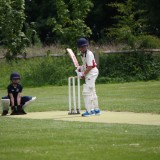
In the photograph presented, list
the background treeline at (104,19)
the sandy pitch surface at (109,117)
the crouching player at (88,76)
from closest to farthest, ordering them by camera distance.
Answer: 1. the sandy pitch surface at (109,117)
2. the crouching player at (88,76)
3. the background treeline at (104,19)

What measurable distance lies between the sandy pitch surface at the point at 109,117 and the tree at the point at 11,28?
20.0m

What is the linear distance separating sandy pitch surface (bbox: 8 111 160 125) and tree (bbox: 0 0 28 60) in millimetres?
19985

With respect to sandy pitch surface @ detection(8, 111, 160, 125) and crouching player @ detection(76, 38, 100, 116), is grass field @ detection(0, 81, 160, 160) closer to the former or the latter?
sandy pitch surface @ detection(8, 111, 160, 125)

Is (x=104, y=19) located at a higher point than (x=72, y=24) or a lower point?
higher

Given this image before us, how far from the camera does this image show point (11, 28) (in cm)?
3862

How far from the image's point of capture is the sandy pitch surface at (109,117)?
51.3 ft

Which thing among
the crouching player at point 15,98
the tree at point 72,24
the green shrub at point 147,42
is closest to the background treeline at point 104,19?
the tree at point 72,24

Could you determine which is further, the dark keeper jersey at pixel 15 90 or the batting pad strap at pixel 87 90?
the dark keeper jersey at pixel 15 90

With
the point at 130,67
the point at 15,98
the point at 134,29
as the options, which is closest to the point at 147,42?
the point at 134,29

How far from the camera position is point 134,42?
37.7 meters

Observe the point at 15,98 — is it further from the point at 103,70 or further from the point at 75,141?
the point at 103,70

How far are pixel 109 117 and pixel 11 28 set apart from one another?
74.5 feet

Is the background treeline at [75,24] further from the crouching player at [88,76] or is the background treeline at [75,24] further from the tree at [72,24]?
the crouching player at [88,76]

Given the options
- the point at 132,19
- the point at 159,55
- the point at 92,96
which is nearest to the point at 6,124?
the point at 92,96
